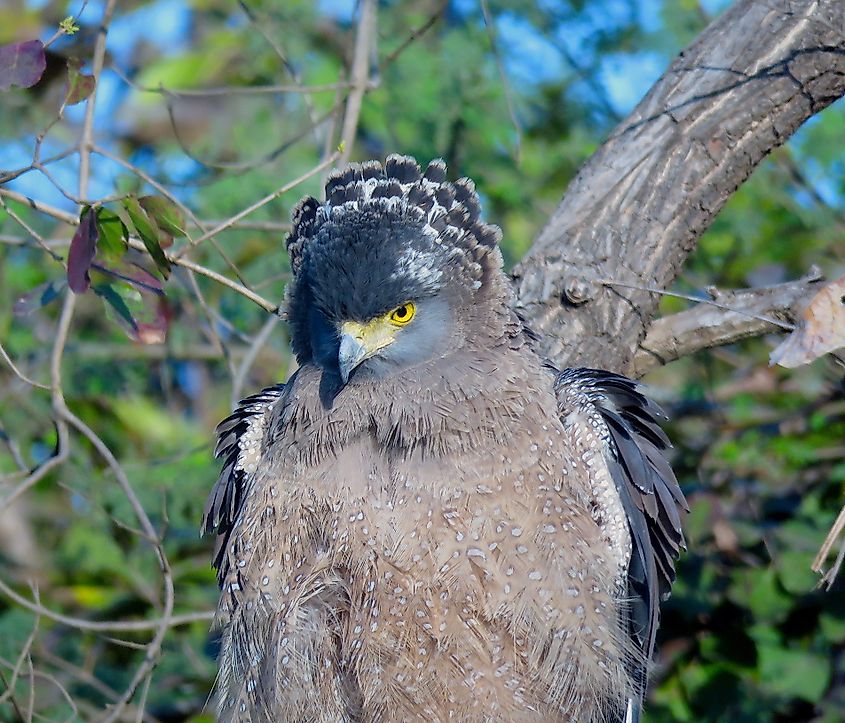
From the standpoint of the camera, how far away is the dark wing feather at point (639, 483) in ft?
13.9

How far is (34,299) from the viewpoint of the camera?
4.23m

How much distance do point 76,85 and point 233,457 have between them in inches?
68.0

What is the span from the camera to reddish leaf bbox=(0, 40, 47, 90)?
333 centimetres

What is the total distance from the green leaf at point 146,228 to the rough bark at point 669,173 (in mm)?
1760

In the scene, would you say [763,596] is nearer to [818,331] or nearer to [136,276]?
[818,331]

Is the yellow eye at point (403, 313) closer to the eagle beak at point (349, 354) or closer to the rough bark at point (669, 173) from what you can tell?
the eagle beak at point (349, 354)

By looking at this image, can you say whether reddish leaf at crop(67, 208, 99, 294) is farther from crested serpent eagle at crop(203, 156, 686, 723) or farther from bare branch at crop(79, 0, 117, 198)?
crested serpent eagle at crop(203, 156, 686, 723)

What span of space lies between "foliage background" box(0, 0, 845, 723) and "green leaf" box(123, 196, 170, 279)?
161cm

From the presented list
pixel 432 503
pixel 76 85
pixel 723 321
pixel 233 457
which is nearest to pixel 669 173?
pixel 723 321

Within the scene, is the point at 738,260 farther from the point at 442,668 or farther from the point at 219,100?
the point at 219,100

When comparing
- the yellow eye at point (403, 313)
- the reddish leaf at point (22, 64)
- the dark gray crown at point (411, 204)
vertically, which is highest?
the dark gray crown at point (411, 204)

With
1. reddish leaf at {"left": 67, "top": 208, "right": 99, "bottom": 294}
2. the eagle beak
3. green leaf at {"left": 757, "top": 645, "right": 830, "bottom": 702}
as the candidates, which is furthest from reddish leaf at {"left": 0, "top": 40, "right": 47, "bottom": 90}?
green leaf at {"left": 757, "top": 645, "right": 830, "bottom": 702}

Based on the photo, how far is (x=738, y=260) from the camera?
727 cm

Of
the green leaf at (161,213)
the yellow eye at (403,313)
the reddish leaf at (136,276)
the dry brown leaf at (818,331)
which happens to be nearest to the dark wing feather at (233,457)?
the yellow eye at (403,313)
